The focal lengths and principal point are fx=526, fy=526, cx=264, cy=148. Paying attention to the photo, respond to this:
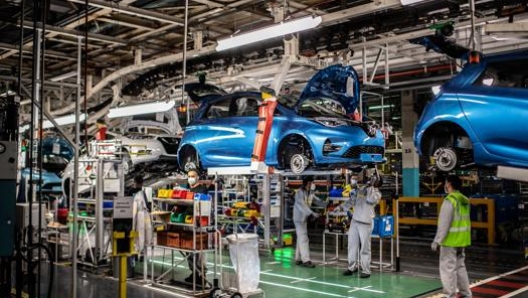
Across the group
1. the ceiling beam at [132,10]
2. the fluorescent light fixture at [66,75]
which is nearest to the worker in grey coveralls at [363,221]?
the ceiling beam at [132,10]

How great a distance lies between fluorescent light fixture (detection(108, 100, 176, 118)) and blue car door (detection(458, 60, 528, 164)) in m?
4.61

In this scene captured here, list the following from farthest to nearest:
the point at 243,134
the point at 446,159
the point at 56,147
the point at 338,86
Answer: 1. the point at 56,147
2. the point at 243,134
3. the point at 338,86
4. the point at 446,159

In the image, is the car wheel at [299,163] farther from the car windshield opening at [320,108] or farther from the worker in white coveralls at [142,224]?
the worker in white coveralls at [142,224]

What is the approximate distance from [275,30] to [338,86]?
1.47 meters

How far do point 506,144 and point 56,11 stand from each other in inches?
328

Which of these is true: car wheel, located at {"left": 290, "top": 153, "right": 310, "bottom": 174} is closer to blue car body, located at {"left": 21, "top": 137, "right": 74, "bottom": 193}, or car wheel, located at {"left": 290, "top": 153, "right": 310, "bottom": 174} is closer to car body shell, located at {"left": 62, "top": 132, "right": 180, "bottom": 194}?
car body shell, located at {"left": 62, "top": 132, "right": 180, "bottom": 194}

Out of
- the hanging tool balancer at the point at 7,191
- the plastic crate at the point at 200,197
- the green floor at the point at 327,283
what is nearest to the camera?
the hanging tool balancer at the point at 7,191

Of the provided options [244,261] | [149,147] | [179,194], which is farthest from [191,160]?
[244,261]

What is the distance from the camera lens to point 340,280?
358 inches

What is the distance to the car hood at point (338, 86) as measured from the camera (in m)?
7.54

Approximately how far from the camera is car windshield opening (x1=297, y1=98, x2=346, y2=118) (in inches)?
301

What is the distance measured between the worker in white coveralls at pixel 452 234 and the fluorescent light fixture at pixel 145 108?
173 inches

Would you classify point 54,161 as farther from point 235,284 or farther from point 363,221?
point 363,221

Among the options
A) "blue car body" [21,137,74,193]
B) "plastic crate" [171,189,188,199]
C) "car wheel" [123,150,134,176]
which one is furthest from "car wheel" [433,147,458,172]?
"blue car body" [21,137,74,193]
